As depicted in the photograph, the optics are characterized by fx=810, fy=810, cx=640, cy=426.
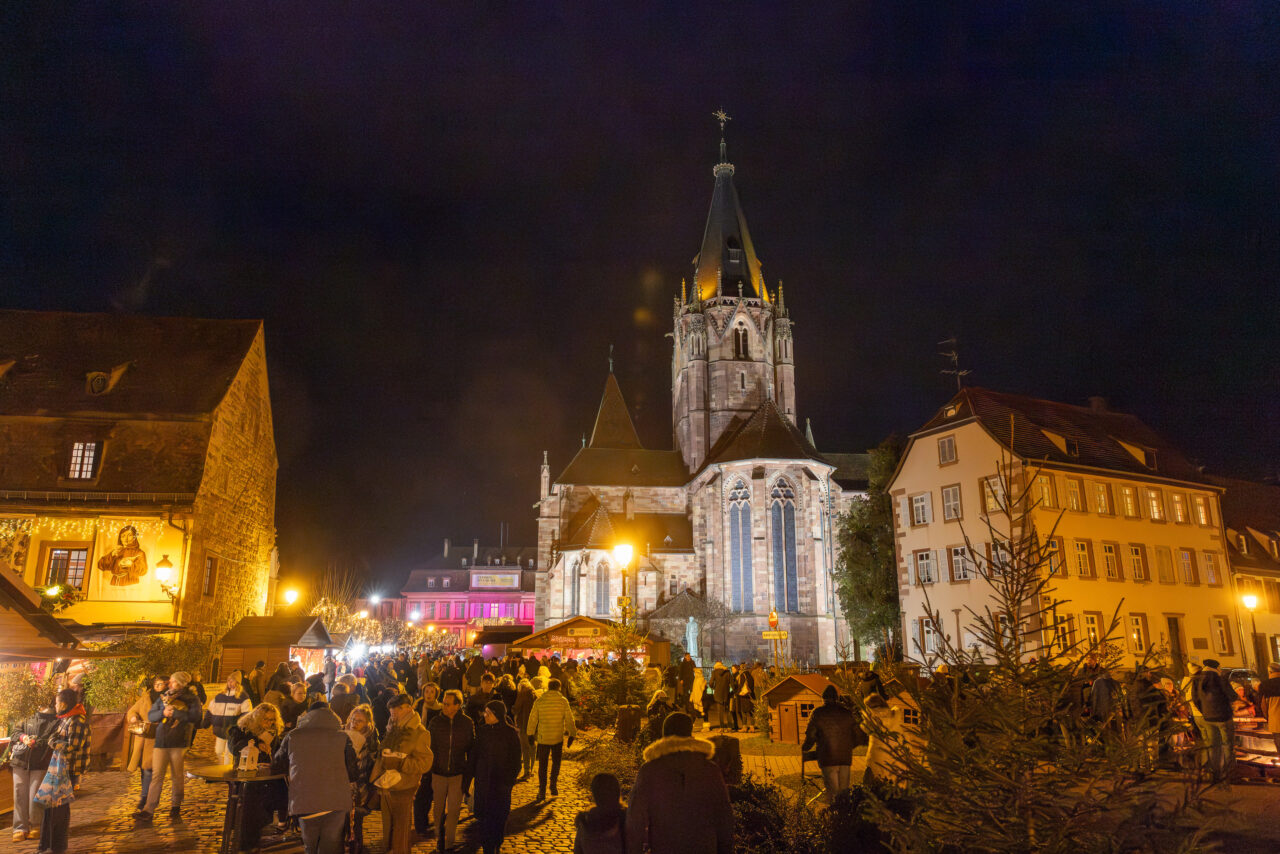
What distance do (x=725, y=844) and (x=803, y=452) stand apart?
4539 cm

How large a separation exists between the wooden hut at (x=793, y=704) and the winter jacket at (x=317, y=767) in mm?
11257

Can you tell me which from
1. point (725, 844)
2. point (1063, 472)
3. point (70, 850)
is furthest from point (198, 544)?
point (1063, 472)

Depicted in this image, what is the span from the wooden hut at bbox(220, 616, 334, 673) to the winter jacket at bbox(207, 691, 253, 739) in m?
10.4

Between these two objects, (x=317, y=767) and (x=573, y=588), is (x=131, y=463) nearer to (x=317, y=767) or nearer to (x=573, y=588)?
(x=317, y=767)

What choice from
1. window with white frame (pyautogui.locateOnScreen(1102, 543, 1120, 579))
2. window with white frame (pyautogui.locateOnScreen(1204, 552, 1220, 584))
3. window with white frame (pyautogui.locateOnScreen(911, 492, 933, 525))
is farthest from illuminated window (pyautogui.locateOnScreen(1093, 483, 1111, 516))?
window with white frame (pyautogui.locateOnScreen(1204, 552, 1220, 584))

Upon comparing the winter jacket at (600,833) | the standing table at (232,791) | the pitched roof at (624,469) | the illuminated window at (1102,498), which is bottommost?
the standing table at (232,791)

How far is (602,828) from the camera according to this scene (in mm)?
4945

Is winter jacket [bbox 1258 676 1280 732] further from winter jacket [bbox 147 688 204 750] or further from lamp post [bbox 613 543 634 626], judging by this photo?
winter jacket [bbox 147 688 204 750]

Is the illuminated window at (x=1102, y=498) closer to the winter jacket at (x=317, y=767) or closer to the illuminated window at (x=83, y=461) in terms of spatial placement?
the winter jacket at (x=317, y=767)

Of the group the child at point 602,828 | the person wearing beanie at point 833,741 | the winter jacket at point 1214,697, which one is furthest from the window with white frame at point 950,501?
the child at point 602,828

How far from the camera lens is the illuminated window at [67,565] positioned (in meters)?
20.8

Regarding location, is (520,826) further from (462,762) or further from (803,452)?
(803,452)

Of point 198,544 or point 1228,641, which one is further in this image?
point 1228,641

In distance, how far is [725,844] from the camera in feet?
16.7
